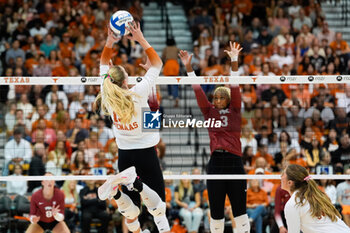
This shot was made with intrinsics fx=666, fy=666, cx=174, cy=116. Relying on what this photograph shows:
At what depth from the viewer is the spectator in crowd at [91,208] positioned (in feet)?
41.4

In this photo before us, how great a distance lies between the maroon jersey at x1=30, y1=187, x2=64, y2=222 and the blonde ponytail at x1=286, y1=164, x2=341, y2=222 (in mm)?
4992

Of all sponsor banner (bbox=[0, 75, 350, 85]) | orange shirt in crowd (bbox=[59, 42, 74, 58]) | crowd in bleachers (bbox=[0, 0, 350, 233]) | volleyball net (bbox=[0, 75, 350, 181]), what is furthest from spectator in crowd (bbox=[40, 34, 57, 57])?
sponsor banner (bbox=[0, 75, 350, 85])

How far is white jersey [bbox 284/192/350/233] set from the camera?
7012 mm

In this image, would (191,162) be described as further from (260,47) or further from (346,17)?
(346,17)

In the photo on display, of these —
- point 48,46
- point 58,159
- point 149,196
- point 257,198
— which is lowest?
point 257,198

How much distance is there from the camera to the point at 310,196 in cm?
712

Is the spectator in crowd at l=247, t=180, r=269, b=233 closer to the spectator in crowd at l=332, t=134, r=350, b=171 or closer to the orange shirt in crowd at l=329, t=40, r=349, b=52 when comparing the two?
the spectator in crowd at l=332, t=134, r=350, b=171

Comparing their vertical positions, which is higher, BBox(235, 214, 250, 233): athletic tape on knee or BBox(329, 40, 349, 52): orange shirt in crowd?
BBox(329, 40, 349, 52): orange shirt in crowd

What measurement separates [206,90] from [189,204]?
243cm

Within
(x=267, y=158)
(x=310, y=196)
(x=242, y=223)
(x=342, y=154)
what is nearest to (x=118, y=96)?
(x=310, y=196)

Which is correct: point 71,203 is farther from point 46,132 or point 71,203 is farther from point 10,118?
point 10,118

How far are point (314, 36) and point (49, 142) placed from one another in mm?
8679

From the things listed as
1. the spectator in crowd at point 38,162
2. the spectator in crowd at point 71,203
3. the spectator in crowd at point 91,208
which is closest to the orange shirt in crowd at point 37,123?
the spectator in crowd at point 38,162

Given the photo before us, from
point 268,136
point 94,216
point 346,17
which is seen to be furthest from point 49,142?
point 346,17
